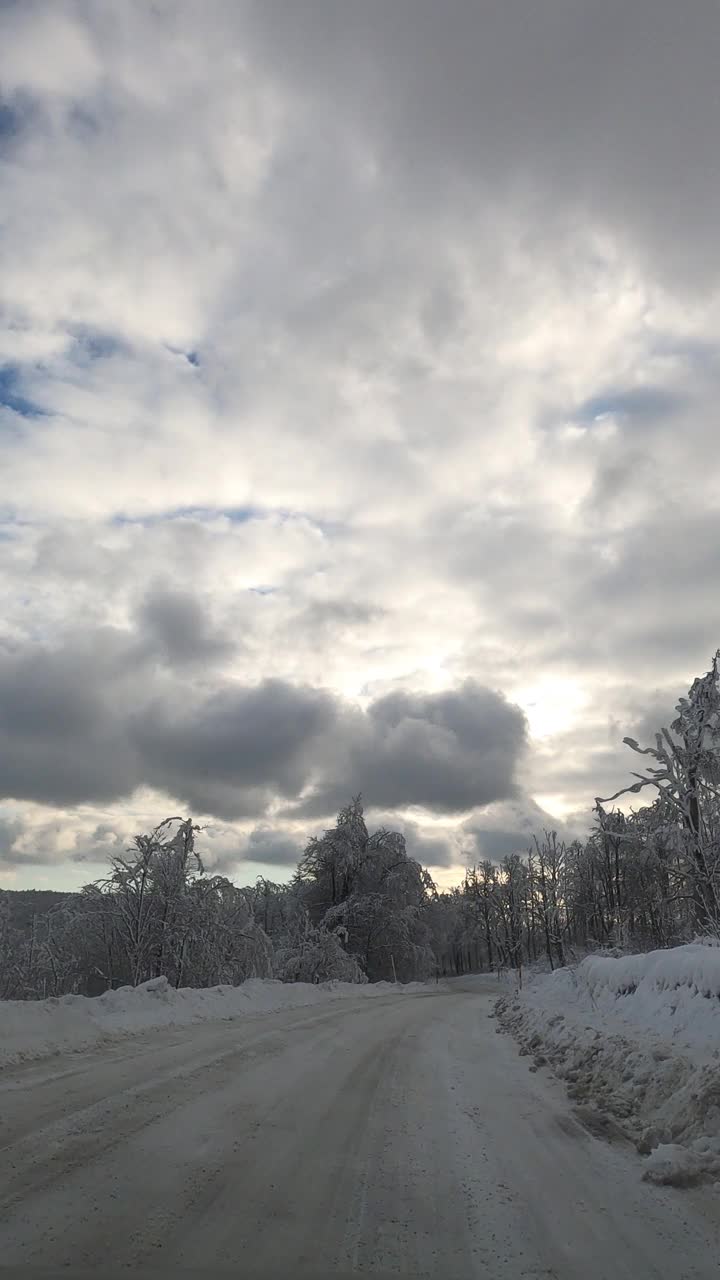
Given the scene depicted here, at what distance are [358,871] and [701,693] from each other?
35.8m

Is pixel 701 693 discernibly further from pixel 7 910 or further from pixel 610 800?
pixel 7 910

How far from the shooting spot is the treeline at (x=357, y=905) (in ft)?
50.8

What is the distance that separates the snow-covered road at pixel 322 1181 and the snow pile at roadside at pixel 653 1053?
358 millimetres

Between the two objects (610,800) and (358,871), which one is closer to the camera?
(610,800)

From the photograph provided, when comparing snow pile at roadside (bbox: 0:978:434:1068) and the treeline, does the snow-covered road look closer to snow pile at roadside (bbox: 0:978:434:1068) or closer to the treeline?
snow pile at roadside (bbox: 0:978:434:1068)

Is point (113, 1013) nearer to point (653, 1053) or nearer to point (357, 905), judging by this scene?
point (653, 1053)

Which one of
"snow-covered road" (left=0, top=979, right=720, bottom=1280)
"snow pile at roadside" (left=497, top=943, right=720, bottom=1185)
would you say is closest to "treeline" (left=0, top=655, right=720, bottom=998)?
"snow pile at roadside" (left=497, top=943, right=720, bottom=1185)

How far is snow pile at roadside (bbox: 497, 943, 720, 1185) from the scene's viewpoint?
5.73m

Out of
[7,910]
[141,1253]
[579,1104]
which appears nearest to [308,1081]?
[579,1104]

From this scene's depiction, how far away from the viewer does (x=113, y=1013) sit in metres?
13.7

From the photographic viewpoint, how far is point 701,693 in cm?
1566

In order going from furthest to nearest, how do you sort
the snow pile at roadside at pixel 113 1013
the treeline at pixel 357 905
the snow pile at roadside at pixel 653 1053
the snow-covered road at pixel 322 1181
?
the treeline at pixel 357 905, the snow pile at roadside at pixel 113 1013, the snow pile at roadside at pixel 653 1053, the snow-covered road at pixel 322 1181

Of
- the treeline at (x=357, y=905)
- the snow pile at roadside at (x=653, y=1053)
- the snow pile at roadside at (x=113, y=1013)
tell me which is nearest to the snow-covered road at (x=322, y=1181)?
the snow pile at roadside at (x=653, y=1053)

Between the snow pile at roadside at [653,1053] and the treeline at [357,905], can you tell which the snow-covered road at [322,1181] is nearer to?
the snow pile at roadside at [653,1053]
